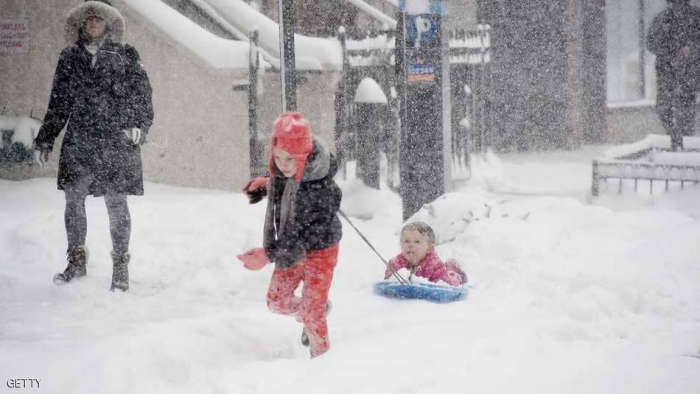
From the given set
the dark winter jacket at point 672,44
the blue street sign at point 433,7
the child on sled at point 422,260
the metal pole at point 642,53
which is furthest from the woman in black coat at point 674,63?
the metal pole at point 642,53

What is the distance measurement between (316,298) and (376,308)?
41.1 inches

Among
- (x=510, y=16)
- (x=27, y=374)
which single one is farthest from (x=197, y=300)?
(x=510, y=16)

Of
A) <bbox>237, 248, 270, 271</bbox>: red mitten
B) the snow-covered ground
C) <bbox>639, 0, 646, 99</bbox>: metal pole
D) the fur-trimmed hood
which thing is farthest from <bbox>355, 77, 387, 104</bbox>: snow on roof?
<bbox>639, 0, 646, 99</bbox>: metal pole

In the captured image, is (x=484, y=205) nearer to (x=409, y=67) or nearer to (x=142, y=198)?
(x=409, y=67)

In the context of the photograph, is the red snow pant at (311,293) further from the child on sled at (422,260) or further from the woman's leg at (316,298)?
the child on sled at (422,260)

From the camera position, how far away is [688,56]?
35.1ft

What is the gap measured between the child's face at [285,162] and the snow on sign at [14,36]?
25.0 ft

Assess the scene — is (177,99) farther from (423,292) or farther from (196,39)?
(423,292)

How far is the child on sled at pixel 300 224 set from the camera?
3.64 m

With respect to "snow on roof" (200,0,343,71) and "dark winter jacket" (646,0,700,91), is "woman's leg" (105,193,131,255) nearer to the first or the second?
"snow on roof" (200,0,343,71)

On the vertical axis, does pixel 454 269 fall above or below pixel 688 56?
below

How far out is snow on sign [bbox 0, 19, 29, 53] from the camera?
32.2 ft

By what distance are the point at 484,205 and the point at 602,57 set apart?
12495mm

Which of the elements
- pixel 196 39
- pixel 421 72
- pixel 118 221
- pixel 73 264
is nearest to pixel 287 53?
pixel 421 72
